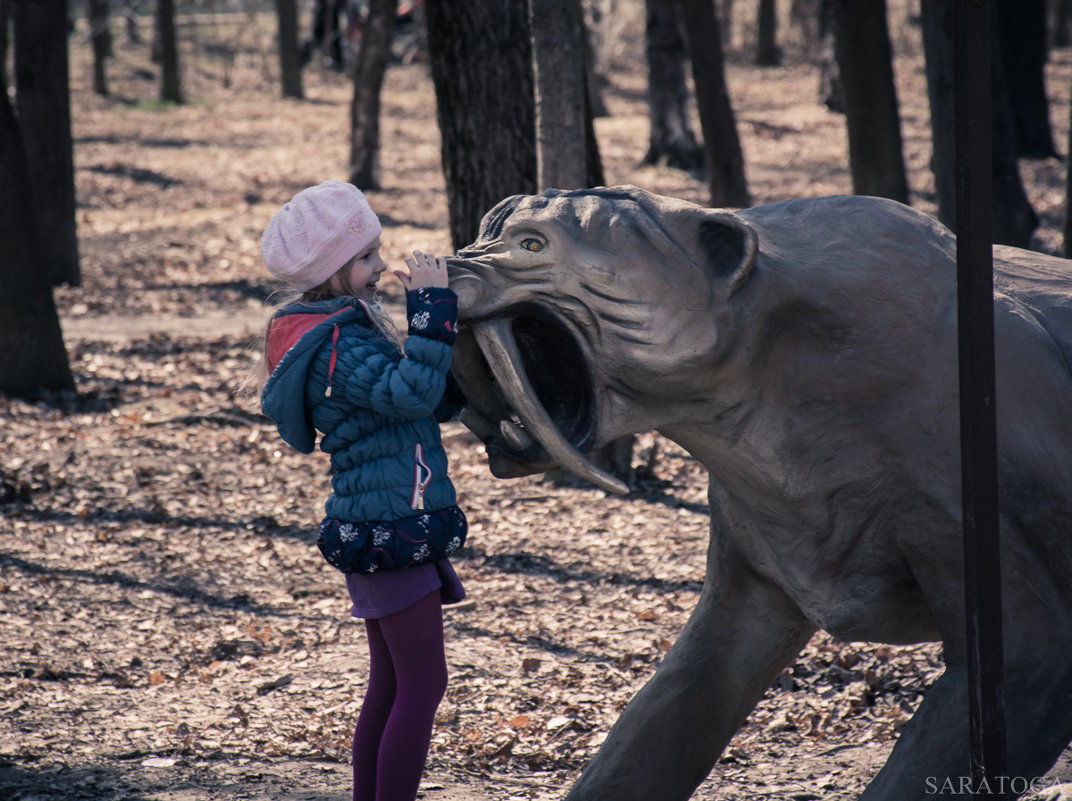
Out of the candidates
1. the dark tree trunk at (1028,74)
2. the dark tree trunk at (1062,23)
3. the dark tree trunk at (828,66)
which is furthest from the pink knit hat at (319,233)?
the dark tree trunk at (1062,23)

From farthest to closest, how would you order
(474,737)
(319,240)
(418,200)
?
(418,200)
(474,737)
(319,240)

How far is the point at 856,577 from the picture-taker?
269cm

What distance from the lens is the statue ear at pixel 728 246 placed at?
8.20ft

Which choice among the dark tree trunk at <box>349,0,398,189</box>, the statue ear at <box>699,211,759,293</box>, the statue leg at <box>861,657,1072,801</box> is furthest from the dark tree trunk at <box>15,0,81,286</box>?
the statue leg at <box>861,657,1072,801</box>

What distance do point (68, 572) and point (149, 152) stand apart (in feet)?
55.5

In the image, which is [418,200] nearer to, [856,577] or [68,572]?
[68,572]

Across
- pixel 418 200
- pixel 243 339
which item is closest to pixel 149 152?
pixel 418 200

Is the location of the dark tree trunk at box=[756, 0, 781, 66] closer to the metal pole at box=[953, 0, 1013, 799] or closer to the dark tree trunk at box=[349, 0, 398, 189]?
the dark tree trunk at box=[349, 0, 398, 189]

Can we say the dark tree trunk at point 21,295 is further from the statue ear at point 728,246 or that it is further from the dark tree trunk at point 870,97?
the statue ear at point 728,246

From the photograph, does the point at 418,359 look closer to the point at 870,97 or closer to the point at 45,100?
the point at 870,97

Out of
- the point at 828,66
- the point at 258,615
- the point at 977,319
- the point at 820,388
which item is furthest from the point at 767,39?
the point at 977,319

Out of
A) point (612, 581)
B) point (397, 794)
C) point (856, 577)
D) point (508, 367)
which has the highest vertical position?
point (508, 367)

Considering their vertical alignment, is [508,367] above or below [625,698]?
above

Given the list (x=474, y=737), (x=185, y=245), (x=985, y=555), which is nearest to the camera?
(x=985, y=555)
